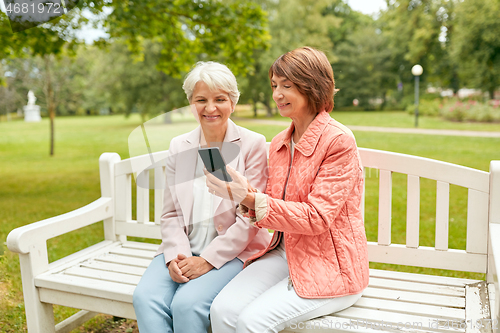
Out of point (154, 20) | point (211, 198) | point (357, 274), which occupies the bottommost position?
point (357, 274)

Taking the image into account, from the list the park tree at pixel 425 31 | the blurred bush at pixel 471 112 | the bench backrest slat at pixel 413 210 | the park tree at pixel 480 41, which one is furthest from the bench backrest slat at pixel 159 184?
the park tree at pixel 425 31

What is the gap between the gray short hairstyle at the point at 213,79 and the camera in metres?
1.86

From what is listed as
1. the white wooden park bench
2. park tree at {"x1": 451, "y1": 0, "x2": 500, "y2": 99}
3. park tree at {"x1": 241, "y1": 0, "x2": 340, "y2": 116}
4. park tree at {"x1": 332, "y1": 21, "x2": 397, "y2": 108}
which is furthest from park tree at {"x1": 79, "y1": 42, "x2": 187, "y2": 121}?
park tree at {"x1": 332, "y1": 21, "x2": 397, "y2": 108}

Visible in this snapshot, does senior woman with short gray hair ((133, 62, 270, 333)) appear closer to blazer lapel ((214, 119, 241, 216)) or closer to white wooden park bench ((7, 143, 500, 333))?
blazer lapel ((214, 119, 241, 216))

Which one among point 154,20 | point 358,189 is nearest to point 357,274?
point 358,189

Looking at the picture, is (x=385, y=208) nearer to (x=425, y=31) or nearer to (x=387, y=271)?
(x=387, y=271)

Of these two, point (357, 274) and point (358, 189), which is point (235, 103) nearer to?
point (358, 189)

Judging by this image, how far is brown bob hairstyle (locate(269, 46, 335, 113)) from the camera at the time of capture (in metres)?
1.82

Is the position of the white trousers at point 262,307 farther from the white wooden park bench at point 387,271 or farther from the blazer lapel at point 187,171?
the blazer lapel at point 187,171

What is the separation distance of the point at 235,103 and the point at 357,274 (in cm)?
93

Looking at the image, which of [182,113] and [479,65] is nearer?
[182,113]

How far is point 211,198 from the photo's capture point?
208cm

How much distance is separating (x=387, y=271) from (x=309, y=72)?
127 centimetres

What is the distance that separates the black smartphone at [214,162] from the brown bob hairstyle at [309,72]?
48cm
